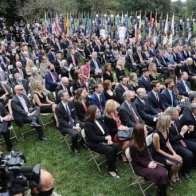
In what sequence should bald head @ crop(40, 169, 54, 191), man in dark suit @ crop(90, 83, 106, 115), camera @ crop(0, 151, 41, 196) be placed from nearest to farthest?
camera @ crop(0, 151, 41, 196) < bald head @ crop(40, 169, 54, 191) < man in dark suit @ crop(90, 83, 106, 115)

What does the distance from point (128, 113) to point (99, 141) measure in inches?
53.2

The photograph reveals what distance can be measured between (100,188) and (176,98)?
449 centimetres

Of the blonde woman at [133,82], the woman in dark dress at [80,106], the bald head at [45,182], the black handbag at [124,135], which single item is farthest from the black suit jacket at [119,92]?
the bald head at [45,182]

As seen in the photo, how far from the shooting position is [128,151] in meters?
5.84

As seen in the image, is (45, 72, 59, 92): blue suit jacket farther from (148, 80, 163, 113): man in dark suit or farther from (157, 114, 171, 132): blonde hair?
(157, 114, 171, 132): blonde hair

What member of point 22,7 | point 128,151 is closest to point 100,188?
point 128,151

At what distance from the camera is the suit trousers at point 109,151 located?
657 cm

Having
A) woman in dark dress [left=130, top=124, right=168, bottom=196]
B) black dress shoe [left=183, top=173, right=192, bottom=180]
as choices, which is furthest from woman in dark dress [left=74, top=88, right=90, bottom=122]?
black dress shoe [left=183, top=173, right=192, bottom=180]

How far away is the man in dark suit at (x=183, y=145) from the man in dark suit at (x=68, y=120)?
7.03 feet

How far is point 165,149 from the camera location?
6.44 meters

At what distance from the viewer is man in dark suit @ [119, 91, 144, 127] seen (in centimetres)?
761

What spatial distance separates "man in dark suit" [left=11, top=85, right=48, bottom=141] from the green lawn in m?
0.45

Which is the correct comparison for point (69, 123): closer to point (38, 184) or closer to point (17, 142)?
point (17, 142)

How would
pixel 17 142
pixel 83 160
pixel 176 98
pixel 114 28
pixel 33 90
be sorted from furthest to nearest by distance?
pixel 114 28 < pixel 176 98 < pixel 33 90 < pixel 17 142 < pixel 83 160
